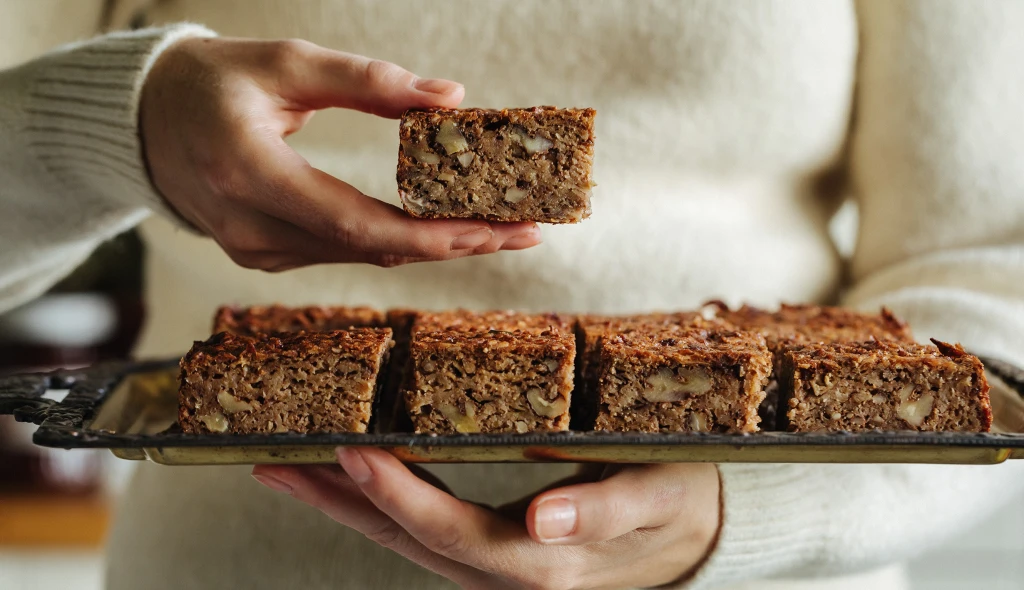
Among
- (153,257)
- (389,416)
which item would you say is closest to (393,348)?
(389,416)

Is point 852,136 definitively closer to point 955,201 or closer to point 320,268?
point 955,201

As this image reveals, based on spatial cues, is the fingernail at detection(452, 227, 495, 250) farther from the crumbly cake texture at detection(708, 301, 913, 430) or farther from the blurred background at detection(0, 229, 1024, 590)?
the blurred background at detection(0, 229, 1024, 590)

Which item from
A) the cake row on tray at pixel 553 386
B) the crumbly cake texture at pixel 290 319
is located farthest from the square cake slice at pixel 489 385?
the crumbly cake texture at pixel 290 319

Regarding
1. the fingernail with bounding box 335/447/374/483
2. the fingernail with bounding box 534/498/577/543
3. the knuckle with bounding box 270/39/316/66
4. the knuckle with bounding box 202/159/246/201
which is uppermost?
the knuckle with bounding box 270/39/316/66

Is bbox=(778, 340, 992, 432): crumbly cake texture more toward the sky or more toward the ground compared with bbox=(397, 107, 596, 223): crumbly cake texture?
more toward the ground

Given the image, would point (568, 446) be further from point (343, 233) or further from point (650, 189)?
point (650, 189)

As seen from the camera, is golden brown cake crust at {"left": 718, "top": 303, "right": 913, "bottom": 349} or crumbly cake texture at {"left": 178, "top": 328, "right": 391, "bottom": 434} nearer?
crumbly cake texture at {"left": 178, "top": 328, "right": 391, "bottom": 434}

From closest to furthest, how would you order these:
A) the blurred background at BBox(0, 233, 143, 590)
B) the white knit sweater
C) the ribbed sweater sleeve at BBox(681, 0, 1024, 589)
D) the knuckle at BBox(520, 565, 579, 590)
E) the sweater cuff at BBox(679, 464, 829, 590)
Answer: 1. the knuckle at BBox(520, 565, 579, 590)
2. the sweater cuff at BBox(679, 464, 829, 590)
3. the ribbed sweater sleeve at BBox(681, 0, 1024, 589)
4. the white knit sweater
5. the blurred background at BBox(0, 233, 143, 590)

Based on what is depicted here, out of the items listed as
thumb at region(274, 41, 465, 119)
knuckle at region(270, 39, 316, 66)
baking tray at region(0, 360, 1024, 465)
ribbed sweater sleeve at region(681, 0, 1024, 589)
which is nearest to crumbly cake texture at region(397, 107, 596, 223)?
thumb at region(274, 41, 465, 119)

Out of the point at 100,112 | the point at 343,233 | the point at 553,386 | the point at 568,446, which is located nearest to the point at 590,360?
the point at 553,386
